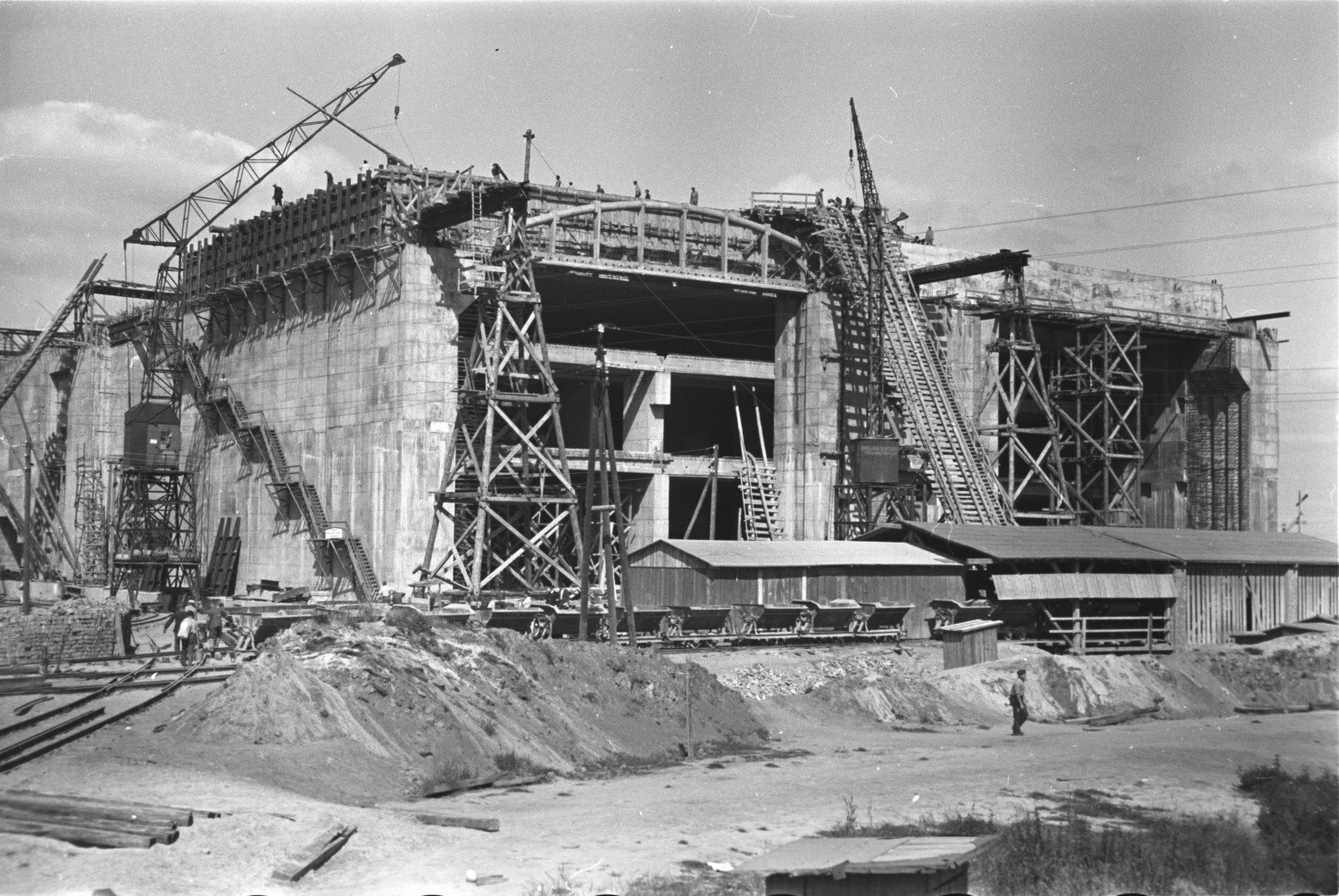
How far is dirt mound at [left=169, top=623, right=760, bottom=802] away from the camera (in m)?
25.8

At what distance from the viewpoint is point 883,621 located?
45.5 m

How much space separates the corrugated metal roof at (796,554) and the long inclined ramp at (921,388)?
6.28 m

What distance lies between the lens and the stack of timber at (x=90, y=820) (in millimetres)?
18719

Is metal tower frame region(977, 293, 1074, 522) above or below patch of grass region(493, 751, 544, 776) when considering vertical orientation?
above

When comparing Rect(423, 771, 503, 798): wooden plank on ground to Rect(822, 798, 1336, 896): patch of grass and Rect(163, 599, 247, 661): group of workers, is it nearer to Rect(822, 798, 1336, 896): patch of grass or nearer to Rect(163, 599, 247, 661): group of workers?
Rect(822, 798, 1336, 896): patch of grass

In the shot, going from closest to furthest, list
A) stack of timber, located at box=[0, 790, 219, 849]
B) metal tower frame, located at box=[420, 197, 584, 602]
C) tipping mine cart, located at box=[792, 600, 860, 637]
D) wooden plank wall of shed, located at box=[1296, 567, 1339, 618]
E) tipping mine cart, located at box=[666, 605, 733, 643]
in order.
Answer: stack of timber, located at box=[0, 790, 219, 849] → tipping mine cart, located at box=[666, 605, 733, 643] → tipping mine cart, located at box=[792, 600, 860, 637] → metal tower frame, located at box=[420, 197, 584, 602] → wooden plank wall of shed, located at box=[1296, 567, 1339, 618]

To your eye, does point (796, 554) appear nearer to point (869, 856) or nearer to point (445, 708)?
point (445, 708)

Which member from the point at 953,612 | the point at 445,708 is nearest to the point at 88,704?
the point at 445,708

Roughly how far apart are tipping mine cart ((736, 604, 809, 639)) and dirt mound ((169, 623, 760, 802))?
8.71 m

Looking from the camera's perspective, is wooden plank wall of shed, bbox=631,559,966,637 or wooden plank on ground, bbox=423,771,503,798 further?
wooden plank wall of shed, bbox=631,559,966,637

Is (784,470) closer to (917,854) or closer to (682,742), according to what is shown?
(682,742)

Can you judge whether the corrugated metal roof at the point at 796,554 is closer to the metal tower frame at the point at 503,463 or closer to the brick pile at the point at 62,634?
the metal tower frame at the point at 503,463

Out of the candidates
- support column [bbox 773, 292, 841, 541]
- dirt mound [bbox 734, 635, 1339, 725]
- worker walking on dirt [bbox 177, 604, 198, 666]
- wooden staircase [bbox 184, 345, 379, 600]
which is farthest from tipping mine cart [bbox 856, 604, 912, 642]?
worker walking on dirt [bbox 177, 604, 198, 666]

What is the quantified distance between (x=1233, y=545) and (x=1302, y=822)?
95.3 feet
